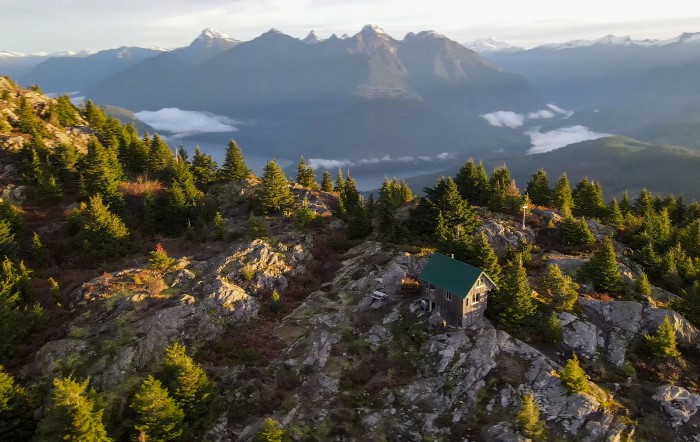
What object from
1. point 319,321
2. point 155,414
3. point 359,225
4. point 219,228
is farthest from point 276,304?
point 359,225

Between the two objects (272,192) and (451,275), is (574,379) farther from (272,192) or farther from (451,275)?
(272,192)

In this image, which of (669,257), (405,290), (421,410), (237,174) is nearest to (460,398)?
(421,410)

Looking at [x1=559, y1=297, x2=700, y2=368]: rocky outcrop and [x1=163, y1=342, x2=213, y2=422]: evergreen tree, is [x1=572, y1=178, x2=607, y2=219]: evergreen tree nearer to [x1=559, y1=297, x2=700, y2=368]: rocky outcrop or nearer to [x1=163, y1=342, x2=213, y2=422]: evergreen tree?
[x1=559, y1=297, x2=700, y2=368]: rocky outcrop

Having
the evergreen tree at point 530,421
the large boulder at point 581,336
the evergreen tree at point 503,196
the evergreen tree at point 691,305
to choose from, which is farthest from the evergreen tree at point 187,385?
the evergreen tree at point 503,196

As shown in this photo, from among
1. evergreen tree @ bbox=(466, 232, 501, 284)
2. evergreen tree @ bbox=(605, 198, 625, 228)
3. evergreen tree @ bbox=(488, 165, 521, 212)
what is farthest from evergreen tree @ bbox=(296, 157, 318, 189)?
evergreen tree @ bbox=(605, 198, 625, 228)

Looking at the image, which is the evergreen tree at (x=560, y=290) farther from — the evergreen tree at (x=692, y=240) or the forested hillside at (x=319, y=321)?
the evergreen tree at (x=692, y=240)

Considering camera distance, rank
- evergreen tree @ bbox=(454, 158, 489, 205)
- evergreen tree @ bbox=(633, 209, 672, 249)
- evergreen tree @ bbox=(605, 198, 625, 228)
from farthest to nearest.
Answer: evergreen tree @ bbox=(454, 158, 489, 205) < evergreen tree @ bbox=(605, 198, 625, 228) < evergreen tree @ bbox=(633, 209, 672, 249)
